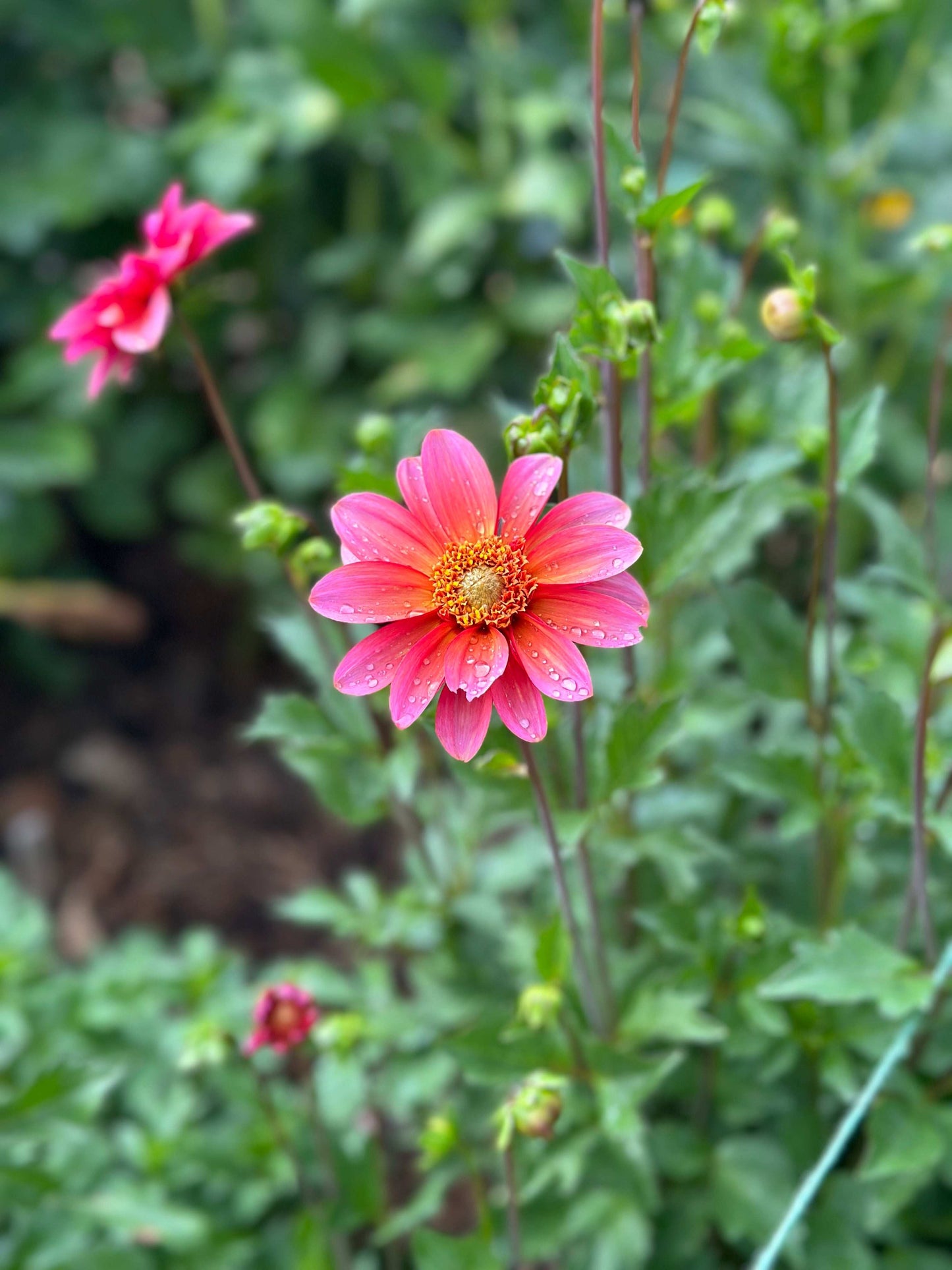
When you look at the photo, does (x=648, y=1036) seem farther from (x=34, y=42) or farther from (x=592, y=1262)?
(x=34, y=42)

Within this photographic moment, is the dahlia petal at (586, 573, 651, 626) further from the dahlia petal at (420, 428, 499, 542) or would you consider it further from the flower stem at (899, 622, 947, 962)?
the flower stem at (899, 622, 947, 962)

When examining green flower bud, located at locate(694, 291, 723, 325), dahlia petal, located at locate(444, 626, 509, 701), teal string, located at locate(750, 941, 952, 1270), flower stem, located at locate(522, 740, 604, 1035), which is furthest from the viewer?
green flower bud, located at locate(694, 291, 723, 325)

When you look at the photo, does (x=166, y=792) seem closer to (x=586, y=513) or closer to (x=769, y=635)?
(x=769, y=635)

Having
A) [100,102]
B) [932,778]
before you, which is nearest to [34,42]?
[100,102]

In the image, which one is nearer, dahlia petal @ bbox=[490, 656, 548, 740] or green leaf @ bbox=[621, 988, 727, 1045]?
dahlia petal @ bbox=[490, 656, 548, 740]

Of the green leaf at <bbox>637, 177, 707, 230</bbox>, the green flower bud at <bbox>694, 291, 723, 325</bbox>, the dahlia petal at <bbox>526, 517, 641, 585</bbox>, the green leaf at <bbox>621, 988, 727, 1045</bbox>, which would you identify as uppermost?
the green flower bud at <bbox>694, 291, 723, 325</bbox>

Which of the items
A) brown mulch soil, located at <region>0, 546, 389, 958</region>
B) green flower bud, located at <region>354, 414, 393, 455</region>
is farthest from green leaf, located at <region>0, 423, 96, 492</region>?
green flower bud, located at <region>354, 414, 393, 455</region>
